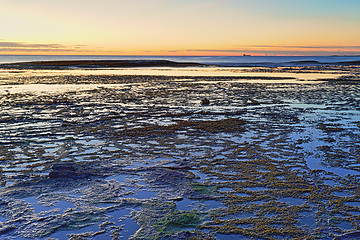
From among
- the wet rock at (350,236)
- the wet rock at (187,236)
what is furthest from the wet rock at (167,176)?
the wet rock at (350,236)

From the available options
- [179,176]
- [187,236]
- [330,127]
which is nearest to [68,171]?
[179,176]

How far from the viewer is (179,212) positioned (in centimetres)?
556

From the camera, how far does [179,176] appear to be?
7.16 metres

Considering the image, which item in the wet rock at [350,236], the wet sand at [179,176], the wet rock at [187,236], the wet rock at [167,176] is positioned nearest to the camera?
the wet rock at [350,236]

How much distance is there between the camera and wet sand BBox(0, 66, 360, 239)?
512 cm

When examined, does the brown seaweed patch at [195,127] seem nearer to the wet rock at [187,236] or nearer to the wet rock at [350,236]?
the wet rock at [187,236]

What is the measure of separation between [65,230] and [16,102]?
1538 cm

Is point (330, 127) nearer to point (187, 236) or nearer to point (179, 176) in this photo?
point (179, 176)

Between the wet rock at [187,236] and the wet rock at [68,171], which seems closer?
the wet rock at [187,236]

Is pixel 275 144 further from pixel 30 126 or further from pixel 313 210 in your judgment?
pixel 30 126

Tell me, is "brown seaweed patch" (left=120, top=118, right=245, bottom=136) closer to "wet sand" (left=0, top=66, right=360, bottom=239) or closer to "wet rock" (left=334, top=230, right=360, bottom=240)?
"wet sand" (left=0, top=66, right=360, bottom=239)

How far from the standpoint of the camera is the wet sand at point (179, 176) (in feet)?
16.8

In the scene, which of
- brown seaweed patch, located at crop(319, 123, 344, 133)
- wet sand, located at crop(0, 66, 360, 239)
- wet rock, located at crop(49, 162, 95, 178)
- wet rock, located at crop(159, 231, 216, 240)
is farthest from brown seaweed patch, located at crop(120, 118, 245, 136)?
wet rock, located at crop(159, 231, 216, 240)

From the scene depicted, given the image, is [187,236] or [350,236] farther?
[187,236]
